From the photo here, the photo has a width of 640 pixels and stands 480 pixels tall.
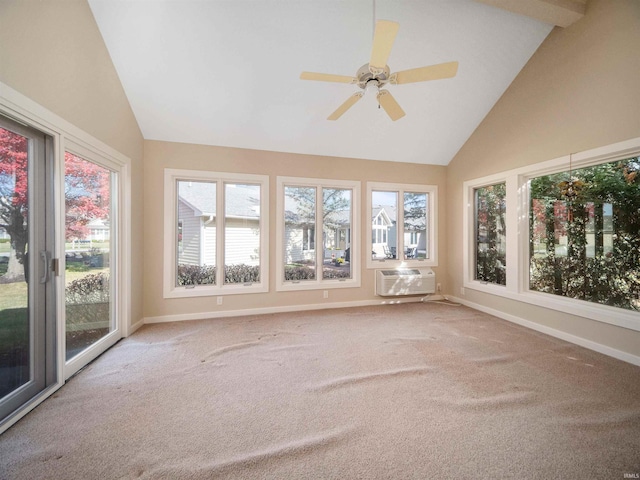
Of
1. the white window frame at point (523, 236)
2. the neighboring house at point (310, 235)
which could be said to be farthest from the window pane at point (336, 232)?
the white window frame at point (523, 236)

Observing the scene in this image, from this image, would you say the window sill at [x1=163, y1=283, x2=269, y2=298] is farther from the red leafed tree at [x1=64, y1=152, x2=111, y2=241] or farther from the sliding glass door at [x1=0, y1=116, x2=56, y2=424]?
the sliding glass door at [x1=0, y1=116, x2=56, y2=424]

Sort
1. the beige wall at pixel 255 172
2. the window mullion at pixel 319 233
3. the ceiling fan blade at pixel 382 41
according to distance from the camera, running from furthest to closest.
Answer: the window mullion at pixel 319 233, the beige wall at pixel 255 172, the ceiling fan blade at pixel 382 41

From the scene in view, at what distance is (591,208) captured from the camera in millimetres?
3104

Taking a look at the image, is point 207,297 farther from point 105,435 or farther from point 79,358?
point 105,435

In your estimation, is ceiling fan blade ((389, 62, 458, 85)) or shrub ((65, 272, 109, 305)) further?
shrub ((65, 272, 109, 305))

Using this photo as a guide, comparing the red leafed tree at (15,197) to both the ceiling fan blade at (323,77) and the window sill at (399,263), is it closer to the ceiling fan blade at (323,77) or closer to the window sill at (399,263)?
the ceiling fan blade at (323,77)

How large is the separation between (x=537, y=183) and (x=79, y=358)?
5.74 metres

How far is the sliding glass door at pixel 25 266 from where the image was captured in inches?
71.6

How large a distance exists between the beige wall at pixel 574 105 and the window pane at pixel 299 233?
2.89 metres

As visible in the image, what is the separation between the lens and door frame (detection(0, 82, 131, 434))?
182cm

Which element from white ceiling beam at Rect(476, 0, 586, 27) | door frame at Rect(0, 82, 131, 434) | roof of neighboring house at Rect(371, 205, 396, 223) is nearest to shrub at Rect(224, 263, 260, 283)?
door frame at Rect(0, 82, 131, 434)

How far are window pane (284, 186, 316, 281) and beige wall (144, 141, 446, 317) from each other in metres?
0.25

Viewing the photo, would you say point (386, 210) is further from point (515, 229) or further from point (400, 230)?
point (515, 229)

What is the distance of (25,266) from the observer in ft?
6.43
